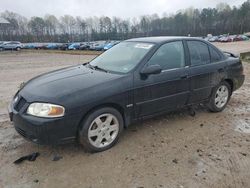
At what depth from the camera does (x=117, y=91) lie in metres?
3.36

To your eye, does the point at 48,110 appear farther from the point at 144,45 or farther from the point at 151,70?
the point at 144,45

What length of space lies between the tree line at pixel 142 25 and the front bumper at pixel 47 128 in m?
85.4

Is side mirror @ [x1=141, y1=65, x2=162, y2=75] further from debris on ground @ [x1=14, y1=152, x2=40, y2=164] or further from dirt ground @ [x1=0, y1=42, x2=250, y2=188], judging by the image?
debris on ground @ [x1=14, y1=152, x2=40, y2=164]

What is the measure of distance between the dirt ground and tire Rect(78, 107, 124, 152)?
13 cm

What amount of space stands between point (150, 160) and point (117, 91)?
Answer: 1074 millimetres

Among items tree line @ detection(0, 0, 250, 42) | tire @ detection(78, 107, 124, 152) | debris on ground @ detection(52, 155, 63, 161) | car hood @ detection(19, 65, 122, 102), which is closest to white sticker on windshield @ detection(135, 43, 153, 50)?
car hood @ detection(19, 65, 122, 102)

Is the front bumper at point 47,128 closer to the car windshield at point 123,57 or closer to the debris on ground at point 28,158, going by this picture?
the debris on ground at point 28,158

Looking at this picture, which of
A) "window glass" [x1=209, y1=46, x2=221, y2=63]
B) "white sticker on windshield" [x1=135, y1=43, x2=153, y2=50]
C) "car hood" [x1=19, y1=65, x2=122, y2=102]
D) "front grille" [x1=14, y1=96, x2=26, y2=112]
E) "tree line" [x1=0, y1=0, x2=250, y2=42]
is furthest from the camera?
"tree line" [x1=0, y1=0, x2=250, y2=42]

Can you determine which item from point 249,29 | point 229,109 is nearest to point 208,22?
point 249,29

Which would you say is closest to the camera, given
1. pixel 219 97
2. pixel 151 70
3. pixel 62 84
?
pixel 62 84

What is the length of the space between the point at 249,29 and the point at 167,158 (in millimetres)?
109431

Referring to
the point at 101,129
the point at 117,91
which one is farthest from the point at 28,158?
the point at 117,91

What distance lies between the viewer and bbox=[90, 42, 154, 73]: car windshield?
3754mm

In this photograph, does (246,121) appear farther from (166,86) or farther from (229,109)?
(166,86)
